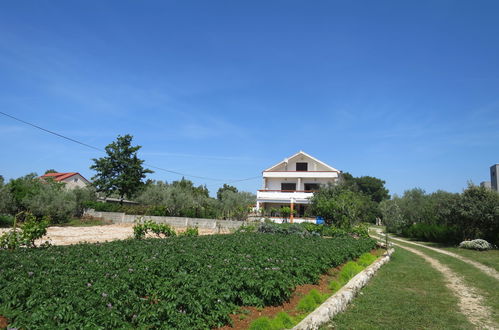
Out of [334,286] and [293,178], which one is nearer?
[334,286]

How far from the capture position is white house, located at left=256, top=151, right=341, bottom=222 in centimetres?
3875

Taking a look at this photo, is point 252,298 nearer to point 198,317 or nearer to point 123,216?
point 198,317

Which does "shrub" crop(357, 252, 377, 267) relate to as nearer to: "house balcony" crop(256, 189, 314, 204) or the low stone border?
the low stone border

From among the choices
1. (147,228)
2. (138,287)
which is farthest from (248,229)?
(138,287)

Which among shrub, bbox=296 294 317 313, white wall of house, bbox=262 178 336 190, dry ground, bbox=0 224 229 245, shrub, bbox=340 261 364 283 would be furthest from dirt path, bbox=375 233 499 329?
white wall of house, bbox=262 178 336 190

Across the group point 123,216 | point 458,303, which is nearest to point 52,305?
point 458,303

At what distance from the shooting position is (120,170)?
46.2 m

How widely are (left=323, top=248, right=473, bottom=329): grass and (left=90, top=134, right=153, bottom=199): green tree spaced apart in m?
39.8

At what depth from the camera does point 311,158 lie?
1720 inches

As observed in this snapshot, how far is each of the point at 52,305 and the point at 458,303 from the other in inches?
358

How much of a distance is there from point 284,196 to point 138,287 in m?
33.3

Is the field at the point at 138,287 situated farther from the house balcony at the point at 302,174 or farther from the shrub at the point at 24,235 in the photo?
the house balcony at the point at 302,174

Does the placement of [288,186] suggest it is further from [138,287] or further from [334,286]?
[138,287]

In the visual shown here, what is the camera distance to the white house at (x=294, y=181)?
38750mm
